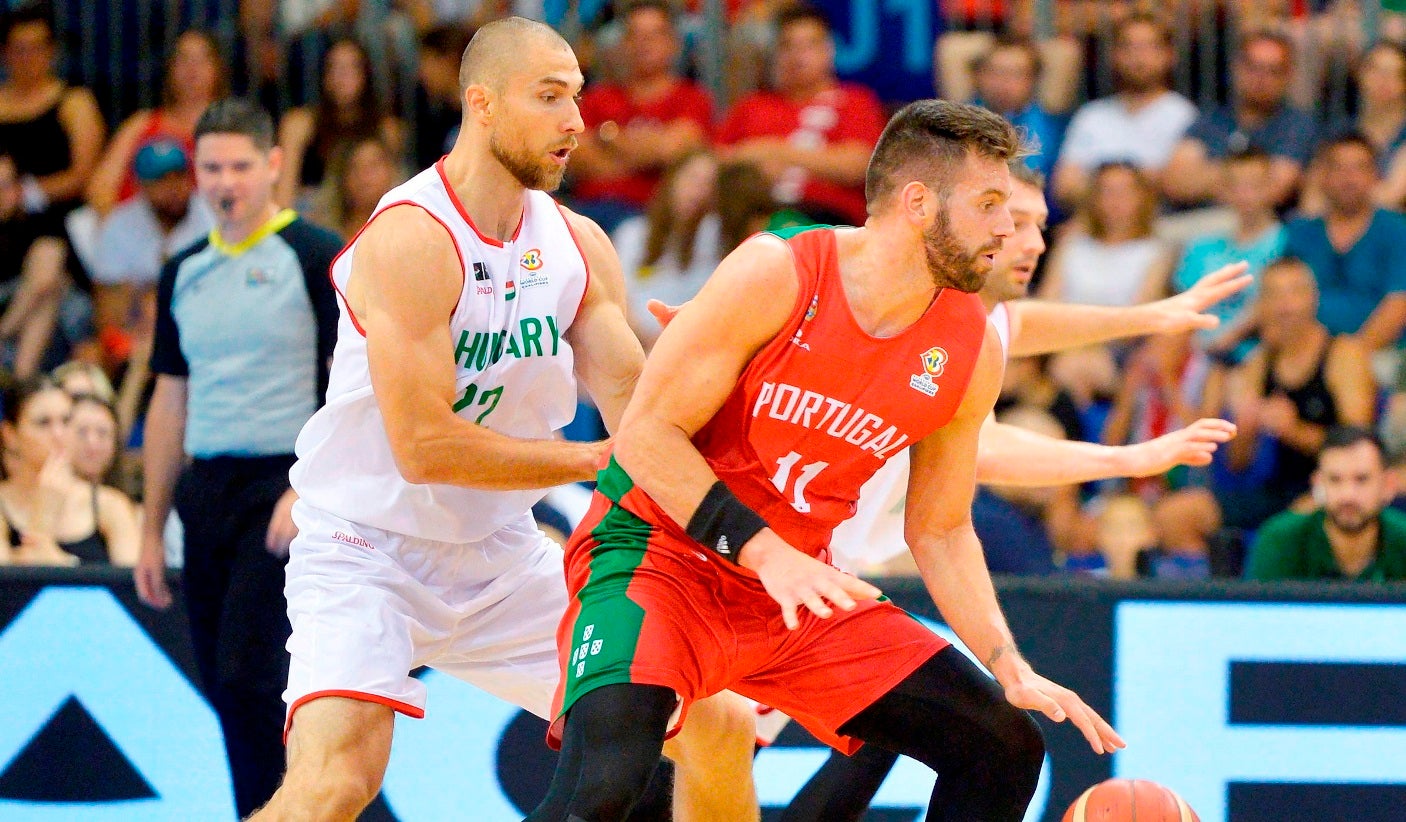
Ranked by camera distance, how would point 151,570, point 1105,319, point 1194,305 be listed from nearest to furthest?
point 1194,305 < point 1105,319 < point 151,570

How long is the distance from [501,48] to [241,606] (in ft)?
6.46

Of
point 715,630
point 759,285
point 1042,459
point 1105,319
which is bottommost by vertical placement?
point 715,630

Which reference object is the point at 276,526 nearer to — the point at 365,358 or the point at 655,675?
the point at 365,358

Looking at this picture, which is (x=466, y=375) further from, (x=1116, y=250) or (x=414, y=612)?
(x=1116, y=250)

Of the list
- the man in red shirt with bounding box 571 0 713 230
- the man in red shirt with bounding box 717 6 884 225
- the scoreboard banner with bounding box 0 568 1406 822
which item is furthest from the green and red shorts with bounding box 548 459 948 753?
the man in red shirt with bounding box 571 0 713 230

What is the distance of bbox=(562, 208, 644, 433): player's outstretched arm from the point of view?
4.85m

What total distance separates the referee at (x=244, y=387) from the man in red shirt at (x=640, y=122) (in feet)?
13.6

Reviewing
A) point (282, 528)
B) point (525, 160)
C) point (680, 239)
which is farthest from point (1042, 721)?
point (680, 239)

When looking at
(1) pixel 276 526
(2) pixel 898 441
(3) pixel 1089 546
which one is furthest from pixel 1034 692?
(3) pixel 1089 546

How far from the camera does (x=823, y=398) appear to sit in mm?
4203

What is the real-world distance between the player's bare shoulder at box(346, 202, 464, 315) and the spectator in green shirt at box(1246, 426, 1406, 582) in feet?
12.5

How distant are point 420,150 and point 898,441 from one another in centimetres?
659

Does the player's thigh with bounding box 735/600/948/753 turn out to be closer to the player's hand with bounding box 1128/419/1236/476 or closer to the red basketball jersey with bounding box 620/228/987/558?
the red basketball jersey with bounding box 620/228/987/558

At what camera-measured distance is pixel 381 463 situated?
4.72 meters
